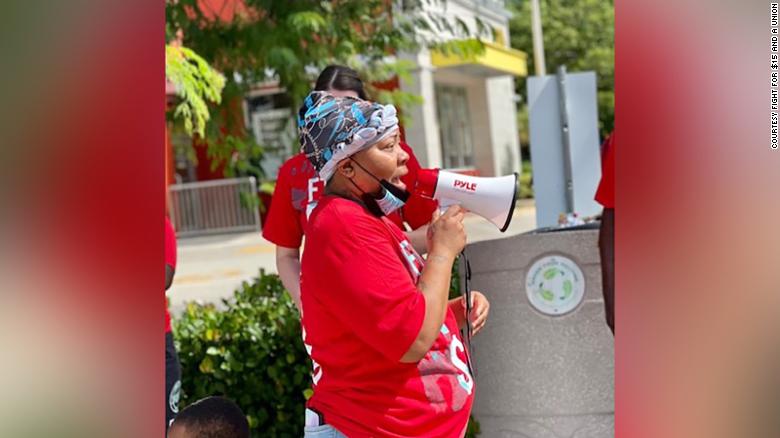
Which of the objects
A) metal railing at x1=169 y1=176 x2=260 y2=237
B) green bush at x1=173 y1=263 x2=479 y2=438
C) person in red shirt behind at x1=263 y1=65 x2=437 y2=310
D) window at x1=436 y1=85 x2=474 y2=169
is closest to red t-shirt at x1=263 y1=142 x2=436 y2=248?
person in red shirt behind at x1=263 y1=65 x2=437 y2=310

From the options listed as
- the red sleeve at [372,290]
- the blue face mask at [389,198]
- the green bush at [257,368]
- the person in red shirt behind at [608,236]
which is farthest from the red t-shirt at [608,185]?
the red sleeve at [372,290]

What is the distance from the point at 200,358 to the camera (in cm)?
493

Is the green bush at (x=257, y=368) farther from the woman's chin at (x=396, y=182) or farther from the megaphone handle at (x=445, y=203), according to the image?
the woman's chin at (x=396, y=182)

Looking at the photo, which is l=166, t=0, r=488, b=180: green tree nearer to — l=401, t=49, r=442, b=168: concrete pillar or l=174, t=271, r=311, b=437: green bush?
l=174, t=271, r=311, b=437: green bush

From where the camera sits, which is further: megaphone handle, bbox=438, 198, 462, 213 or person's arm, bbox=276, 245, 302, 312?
person's arm, bbox=276, 245, 302, 312

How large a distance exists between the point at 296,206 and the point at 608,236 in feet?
4.97

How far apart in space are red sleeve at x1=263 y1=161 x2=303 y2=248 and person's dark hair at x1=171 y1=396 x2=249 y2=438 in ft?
2.23

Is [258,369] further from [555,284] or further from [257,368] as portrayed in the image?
[555,284]

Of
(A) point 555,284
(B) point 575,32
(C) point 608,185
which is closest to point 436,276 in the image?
(C) point 608,185

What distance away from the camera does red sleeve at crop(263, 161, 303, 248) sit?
11.5ft

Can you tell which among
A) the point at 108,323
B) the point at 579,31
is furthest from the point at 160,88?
the point at 579,31

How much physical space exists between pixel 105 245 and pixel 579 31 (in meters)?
36.5

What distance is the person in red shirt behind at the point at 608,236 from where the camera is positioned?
4.20m

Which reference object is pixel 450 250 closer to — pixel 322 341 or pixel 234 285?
pixel 322 341
